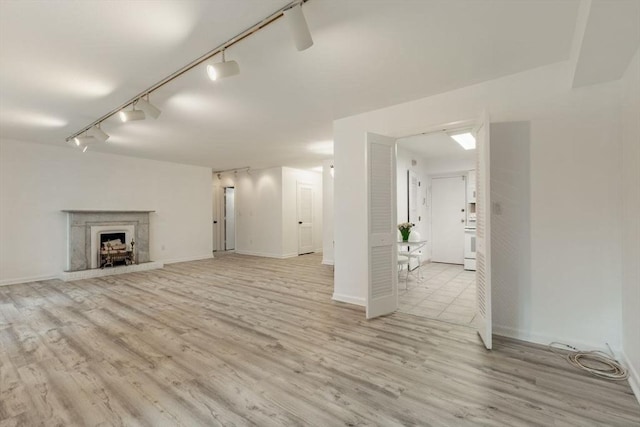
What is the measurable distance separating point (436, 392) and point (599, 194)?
2208 millimetres

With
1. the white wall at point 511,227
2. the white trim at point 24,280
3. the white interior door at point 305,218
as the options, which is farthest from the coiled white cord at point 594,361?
the white trim at point 24,280

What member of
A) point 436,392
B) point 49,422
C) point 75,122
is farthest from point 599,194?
point 75,122

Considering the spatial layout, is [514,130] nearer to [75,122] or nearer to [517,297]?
[517,297]

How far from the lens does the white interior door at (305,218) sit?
29.1 ft

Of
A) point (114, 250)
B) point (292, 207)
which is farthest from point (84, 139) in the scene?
point (292, 207)

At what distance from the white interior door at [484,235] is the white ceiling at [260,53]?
2.33ft

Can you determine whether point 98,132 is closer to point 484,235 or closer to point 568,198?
point 484,235

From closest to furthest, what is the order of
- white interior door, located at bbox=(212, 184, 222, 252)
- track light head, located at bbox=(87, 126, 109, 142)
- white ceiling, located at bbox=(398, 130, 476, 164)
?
track light head, located at bbox=(87, 126, 109, 142), white ceiling, located at bbox=(398, 130, 476, 164), white interior door, located at bbox=(212, 184, 222, 252)

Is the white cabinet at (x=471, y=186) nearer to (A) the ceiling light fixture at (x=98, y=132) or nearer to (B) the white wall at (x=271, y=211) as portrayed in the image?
(B) the white wall at (x=271, y=211)

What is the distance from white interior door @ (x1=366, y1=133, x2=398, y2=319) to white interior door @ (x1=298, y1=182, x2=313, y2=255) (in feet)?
17.6

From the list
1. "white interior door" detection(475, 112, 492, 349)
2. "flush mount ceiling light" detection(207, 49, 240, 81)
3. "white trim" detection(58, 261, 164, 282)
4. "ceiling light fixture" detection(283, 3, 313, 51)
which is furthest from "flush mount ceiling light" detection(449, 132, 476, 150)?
"white trim" detection(58, 261, 164, 282)

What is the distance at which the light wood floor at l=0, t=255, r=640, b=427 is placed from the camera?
1833mm

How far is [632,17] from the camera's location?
66.5 inches

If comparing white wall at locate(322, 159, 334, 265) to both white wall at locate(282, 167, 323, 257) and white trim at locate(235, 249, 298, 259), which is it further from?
white trim at locate(235, 249, 298, 259)
